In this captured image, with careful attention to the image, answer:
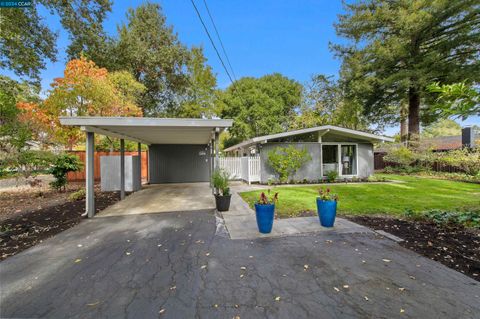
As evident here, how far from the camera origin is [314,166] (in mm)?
11500

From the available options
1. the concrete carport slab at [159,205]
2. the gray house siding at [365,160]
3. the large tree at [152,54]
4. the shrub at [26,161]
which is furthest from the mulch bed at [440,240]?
the large tree at [152,54]

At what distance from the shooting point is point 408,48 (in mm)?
13703

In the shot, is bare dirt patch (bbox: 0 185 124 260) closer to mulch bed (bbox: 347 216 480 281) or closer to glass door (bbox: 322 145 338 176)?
mulch bed (bbox: 347 216 480 281)

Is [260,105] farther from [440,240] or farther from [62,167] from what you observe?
Result: [440,240]

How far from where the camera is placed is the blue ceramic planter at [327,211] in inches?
167

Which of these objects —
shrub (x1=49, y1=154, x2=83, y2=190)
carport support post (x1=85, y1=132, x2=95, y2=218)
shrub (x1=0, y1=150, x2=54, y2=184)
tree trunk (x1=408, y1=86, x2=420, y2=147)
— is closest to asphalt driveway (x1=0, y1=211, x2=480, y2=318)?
carport support post (x1=85, y1=132, x2=95, y2=218)

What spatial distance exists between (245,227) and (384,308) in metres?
2.71

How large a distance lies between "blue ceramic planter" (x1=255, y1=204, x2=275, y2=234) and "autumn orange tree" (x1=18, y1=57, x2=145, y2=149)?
9811 mm

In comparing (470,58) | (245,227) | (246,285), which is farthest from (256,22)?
(470,58)

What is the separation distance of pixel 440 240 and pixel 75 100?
529 inches

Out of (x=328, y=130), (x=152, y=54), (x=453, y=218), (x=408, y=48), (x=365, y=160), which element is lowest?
(x=453, y=218)

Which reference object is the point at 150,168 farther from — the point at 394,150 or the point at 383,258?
the point at 394,150

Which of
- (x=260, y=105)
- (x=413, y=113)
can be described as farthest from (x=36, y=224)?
(x=260, y=105)

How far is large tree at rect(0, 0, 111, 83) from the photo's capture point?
851 centimetres
